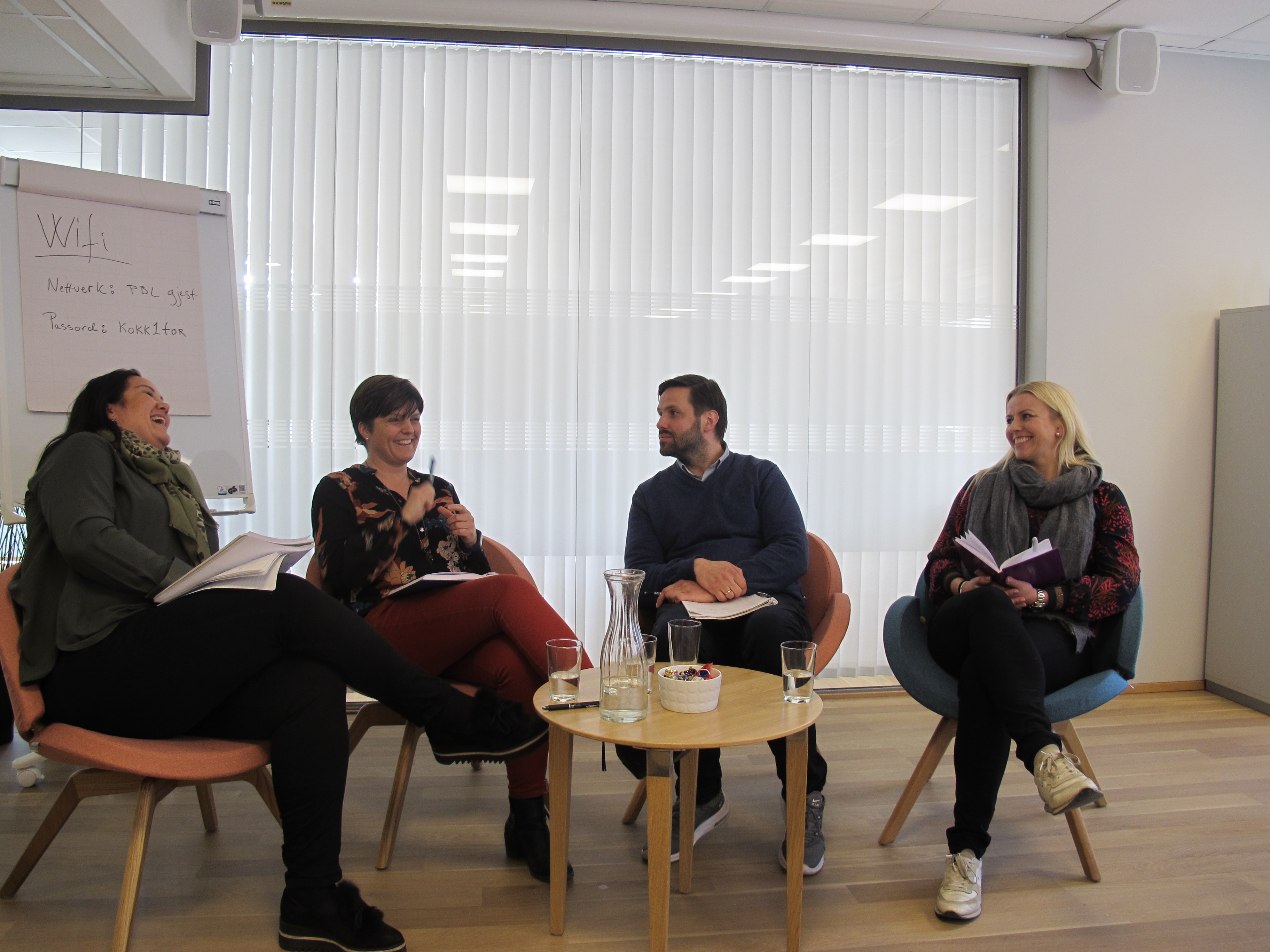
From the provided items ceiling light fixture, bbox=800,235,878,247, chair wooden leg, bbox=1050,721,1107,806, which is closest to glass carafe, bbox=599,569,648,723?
chair wooden leg, bbox=1050,721,1107,806

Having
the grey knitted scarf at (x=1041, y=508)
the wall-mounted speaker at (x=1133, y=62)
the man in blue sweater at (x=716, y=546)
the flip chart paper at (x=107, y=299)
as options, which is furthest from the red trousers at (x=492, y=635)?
the wall-mounted speaker at (x=1133, y=62)

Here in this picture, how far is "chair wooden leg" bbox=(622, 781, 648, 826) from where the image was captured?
2336mm

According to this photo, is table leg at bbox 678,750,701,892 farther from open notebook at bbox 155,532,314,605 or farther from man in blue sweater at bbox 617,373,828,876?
open notebook at bbox 155,532,314,605

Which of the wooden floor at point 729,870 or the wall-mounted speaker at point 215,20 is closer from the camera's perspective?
the wooden floor at point 729,870

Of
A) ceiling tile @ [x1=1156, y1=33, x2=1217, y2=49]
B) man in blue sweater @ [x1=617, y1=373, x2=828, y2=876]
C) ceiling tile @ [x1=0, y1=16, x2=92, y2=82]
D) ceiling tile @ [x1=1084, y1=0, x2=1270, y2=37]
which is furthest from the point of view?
ceiling tile @ [x1=1156, y1=33, x2=1217, y2=49]

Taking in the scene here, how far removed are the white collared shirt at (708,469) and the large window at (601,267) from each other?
0.84 meters

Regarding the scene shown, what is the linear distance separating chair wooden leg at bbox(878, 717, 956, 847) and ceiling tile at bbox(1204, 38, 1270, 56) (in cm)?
323

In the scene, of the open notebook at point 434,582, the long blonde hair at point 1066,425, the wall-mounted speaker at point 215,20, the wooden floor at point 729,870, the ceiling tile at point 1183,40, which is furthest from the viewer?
the ceiling tile at point 1183,40

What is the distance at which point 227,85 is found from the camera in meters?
3.34

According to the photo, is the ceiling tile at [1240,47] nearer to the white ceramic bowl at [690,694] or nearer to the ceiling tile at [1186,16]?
the ceiling tile at [1186,16]

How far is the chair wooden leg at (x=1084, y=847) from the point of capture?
2045mm

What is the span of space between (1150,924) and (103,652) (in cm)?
229

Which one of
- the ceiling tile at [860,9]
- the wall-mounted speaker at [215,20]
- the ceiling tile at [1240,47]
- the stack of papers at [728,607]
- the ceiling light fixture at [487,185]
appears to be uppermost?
the ceiling tile at [860,9]

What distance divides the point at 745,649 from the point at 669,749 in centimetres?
76
